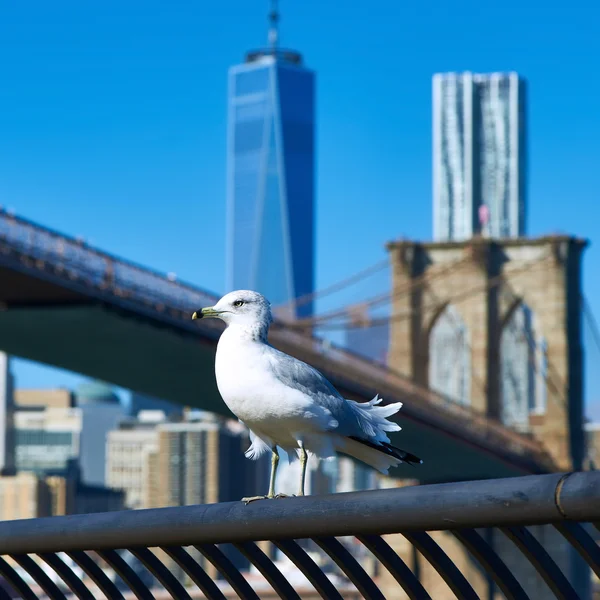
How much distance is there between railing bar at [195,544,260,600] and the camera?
418 cm

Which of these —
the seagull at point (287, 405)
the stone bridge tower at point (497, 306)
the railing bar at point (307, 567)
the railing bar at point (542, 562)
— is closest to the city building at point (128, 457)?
the stone bridge tower at point (497, 306)

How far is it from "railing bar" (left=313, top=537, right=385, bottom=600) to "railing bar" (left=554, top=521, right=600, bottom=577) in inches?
27.8

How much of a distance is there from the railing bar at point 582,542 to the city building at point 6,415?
17432 centimetres

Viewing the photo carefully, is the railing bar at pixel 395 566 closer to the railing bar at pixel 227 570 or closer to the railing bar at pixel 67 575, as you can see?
the railing bar at pixel 227 570

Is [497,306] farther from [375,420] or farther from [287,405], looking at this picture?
[287,405]

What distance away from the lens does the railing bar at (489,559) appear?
3387 mm

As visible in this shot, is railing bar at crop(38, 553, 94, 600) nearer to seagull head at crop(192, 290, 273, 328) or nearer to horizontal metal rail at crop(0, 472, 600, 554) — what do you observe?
horizontal metal rail at crop(0, 472, 600, 554)

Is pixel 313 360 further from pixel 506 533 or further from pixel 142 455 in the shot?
pixel 142 455

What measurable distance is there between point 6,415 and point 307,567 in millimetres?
184756

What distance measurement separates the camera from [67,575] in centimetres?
483

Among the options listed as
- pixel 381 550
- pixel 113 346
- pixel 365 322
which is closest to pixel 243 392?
pixel 381 550

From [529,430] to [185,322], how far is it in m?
24.8

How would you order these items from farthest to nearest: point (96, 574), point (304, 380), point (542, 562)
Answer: point (304, 380) < point (96, 574) < point (542, 562)

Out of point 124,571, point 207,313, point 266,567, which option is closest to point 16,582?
point 124,571
